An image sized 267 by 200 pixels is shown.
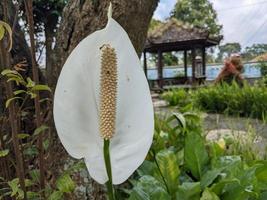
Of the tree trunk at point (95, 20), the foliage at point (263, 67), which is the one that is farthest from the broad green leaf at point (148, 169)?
the foliage at point (263, 67)

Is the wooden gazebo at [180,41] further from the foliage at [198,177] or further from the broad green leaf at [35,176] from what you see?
the broad green leaf at [35,176]

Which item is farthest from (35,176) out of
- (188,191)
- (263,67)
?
(263,67)

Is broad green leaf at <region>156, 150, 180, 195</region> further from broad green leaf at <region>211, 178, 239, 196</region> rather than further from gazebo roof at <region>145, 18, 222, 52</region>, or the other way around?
gazebo roof at <region>145, 18, 222, 52</region>

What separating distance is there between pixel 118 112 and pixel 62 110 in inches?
3.8

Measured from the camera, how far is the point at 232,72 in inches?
286

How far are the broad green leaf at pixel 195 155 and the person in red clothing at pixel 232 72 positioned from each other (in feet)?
21.2

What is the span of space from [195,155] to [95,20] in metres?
0.48

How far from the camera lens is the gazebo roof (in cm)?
1104

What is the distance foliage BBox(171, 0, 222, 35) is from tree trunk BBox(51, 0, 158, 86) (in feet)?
72.7

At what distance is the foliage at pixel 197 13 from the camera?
2286cm

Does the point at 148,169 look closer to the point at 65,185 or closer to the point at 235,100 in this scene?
the point at 65,185

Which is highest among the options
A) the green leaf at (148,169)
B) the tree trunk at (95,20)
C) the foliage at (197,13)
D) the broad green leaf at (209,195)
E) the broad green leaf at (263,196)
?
the foliage at (197,13)

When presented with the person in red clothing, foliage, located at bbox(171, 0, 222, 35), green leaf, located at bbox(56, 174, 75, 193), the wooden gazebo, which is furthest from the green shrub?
foliage, located at bbox(171, 0, 222, 35)

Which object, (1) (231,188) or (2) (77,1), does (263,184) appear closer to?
(1) (231,188)
